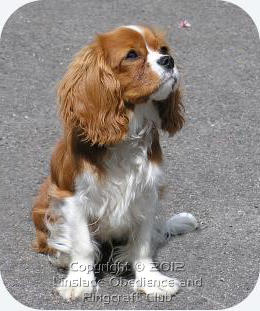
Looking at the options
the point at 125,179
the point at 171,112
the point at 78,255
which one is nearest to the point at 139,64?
the point at 171,112

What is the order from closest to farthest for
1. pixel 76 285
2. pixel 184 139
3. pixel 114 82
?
pixel 114 82 → pixel 76 285 → pixel 184 139

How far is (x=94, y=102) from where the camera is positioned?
173 inches

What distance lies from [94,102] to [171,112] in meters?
0.52

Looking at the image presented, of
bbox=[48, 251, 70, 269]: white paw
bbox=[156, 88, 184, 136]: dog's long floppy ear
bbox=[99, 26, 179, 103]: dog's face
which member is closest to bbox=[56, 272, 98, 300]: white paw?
bbox=[48, 251, 70, 269]: white paw

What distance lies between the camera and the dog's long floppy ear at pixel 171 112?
15.1 ft

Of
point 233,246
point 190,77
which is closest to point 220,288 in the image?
point 233,246

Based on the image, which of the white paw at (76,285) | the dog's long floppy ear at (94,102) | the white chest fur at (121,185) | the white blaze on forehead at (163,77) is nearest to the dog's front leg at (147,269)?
the white chest fur at (121,185)

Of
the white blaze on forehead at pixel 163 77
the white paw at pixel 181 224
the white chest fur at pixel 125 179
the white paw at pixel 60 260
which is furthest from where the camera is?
the white paw at pixel 181 224

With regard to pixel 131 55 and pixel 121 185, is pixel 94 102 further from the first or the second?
pixel 121 185

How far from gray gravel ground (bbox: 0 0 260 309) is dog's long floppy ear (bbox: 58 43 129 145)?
997mm

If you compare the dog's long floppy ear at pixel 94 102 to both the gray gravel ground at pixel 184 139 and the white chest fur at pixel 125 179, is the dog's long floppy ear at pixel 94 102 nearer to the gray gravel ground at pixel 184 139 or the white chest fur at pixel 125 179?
the white chest fur at pixel 125 179

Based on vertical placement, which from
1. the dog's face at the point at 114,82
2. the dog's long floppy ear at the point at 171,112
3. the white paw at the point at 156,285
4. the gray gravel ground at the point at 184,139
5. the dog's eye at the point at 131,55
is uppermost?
the dog's eye at the point at 131,55

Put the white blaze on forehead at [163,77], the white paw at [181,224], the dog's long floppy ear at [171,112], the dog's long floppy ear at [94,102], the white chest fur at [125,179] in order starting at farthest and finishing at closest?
the white paw at [181,224] < the dog's long floppy ear at [171,112] < the white chest fur at [125,179] < the dog's long floppy ear at [94,102] < the white blaze on forehead at [163,77]

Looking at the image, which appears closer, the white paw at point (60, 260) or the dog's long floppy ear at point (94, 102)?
the dog's long floppy ear at point (94, 102)
